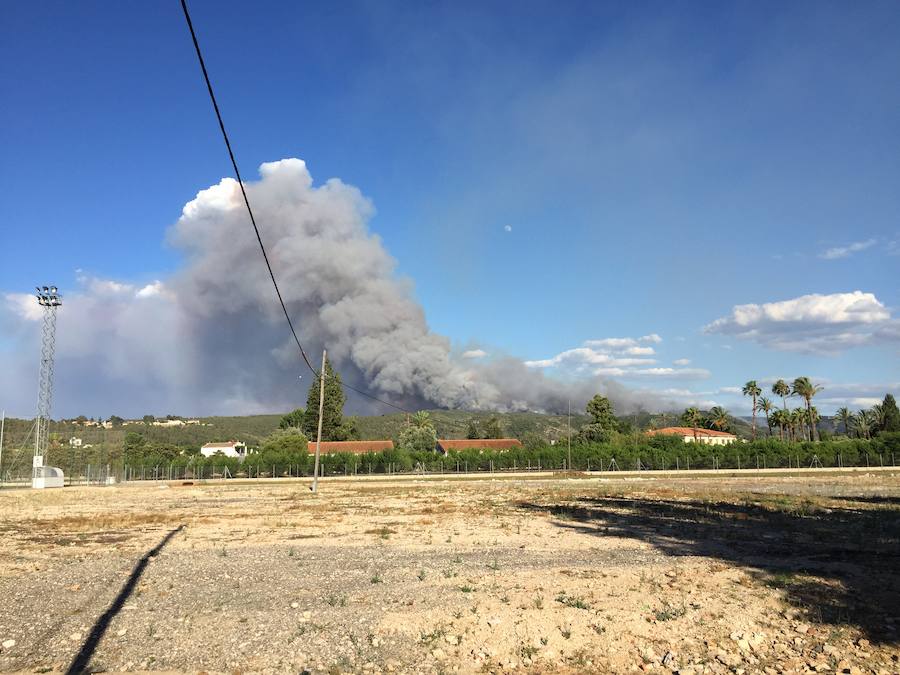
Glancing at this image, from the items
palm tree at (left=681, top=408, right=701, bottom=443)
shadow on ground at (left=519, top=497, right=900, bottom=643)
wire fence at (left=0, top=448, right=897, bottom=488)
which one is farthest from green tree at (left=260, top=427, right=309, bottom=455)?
palm tree at (left=681, top=408, right=701, bottom=443)

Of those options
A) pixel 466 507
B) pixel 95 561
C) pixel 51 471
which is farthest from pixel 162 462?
pixel 95 561

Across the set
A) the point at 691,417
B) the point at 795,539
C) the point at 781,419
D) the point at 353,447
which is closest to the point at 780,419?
the point at 781,419

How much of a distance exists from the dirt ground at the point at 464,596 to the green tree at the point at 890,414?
125m

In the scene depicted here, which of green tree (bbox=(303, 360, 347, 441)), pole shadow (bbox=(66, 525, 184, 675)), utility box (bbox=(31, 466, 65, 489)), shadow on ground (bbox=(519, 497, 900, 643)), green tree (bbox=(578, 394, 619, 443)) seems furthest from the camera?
green tree (bbox=(578, 394, 619, 443))

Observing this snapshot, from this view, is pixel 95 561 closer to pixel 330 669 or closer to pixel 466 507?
pixel 330 669

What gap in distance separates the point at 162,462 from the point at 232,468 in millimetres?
9657

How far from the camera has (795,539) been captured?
60.2ft

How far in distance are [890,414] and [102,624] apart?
15322 cm

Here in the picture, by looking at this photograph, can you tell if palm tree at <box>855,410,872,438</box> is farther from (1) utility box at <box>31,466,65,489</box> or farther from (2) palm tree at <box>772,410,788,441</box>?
(1) utility box at <box>31,466,65,489</box>

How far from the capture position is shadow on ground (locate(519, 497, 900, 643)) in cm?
1095

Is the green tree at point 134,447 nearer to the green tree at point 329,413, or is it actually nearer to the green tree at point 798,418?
the green tree at point 329,413

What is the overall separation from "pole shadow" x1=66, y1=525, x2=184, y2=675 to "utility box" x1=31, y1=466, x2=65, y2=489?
49.9 m

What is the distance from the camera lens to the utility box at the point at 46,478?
186 feet

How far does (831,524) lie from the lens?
21516 mm
